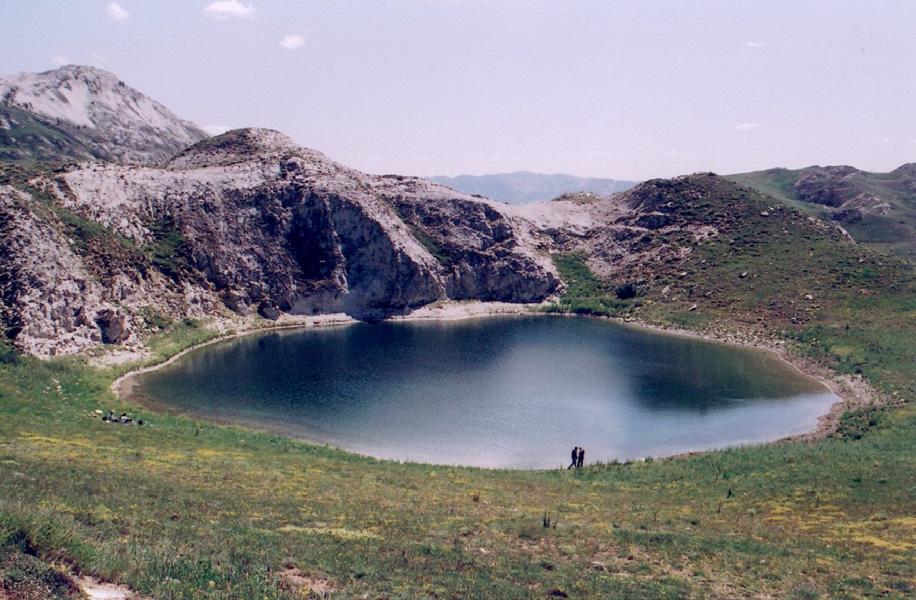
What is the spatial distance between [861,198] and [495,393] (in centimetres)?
15413

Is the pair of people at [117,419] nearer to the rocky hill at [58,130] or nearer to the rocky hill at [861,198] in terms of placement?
the rocky hill at [58,130]

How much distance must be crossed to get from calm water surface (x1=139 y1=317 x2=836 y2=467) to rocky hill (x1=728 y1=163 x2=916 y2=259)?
97.7 metres

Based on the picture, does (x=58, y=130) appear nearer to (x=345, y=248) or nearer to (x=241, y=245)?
(x=241, y=245)

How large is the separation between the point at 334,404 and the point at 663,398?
27398mm

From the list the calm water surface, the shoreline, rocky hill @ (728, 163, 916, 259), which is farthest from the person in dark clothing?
rocky hill @ (728, 163, 916, 259)

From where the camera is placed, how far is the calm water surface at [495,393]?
4431 cm

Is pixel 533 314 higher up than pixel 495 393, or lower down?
higher up

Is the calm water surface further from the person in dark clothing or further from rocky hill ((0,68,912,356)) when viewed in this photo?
rocky hill ((0,68,912,356))

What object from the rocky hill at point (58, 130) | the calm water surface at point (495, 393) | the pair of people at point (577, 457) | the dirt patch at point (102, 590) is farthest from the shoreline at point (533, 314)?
the rocky hill at point (58, 130)

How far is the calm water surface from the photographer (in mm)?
44312

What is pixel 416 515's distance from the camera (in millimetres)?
24828

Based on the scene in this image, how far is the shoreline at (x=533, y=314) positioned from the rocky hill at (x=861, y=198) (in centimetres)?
8008

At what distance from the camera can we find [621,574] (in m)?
19.3

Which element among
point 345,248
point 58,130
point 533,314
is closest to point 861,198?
point 533,314
